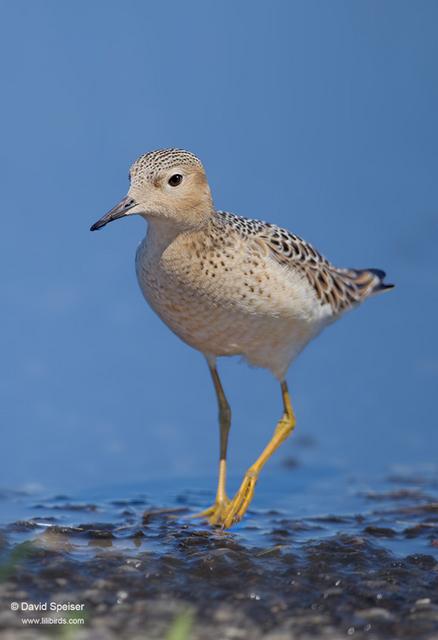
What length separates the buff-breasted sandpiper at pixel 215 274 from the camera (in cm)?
787

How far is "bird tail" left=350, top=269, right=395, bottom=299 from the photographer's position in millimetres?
9734

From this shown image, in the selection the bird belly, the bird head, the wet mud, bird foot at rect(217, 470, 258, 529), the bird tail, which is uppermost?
the bird tail

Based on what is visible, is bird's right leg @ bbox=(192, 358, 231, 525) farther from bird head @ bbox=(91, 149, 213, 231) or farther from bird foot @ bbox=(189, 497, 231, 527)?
bird head @ bbox=(91, 149, 213, 231)

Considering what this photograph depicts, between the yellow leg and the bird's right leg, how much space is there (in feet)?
0.23

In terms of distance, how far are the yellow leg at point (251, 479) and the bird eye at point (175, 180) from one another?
6.25 feet

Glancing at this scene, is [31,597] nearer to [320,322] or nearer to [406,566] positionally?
[406,566]

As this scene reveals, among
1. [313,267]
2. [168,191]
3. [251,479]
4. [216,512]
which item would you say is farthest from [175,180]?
[216,512]

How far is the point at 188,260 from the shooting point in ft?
26.1

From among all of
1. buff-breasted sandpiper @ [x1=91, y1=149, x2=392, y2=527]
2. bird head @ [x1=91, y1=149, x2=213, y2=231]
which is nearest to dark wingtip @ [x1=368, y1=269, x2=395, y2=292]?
buff-breasted sandpiper @ [x1=91, y1=149, x2=392, y2=527]

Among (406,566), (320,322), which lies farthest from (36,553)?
(320,322)

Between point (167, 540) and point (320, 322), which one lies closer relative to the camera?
point (167, 540)

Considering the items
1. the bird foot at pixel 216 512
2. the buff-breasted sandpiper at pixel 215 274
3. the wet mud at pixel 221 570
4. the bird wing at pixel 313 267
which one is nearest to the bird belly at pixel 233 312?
the buff-breasted sandpiper at pixel 215 274

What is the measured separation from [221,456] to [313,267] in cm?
160

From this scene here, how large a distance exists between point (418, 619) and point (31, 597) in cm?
194
